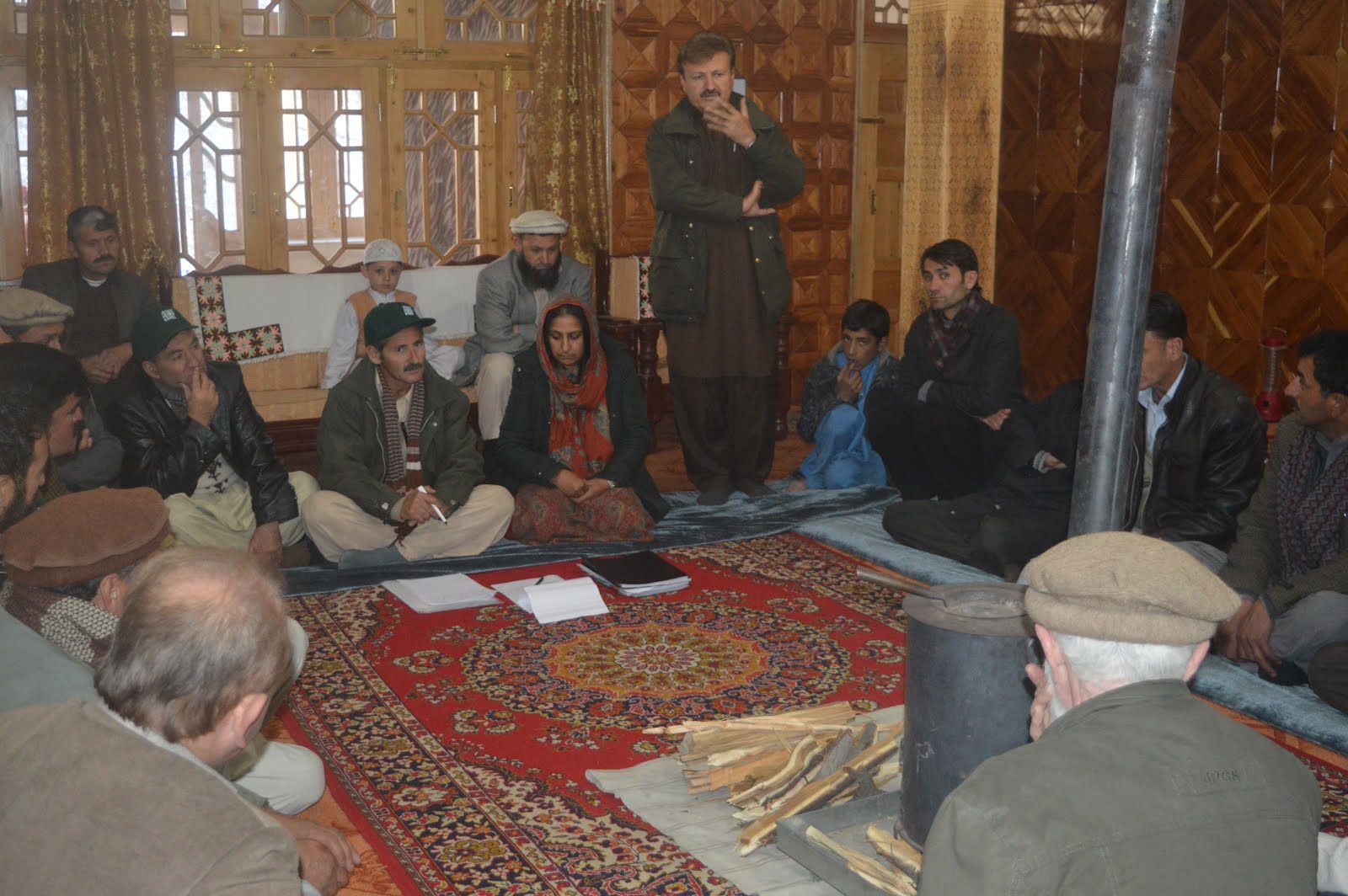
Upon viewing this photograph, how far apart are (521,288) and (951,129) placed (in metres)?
2.33

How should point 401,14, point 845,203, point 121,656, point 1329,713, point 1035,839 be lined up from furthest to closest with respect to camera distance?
point 845,203 < point 401,14 < point 1329,713 < point 121,656 < point 1035,839

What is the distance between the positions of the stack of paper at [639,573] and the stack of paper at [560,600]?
92 mm

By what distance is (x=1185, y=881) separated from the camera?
1533 millimetres

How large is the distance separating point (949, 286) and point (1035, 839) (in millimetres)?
4188

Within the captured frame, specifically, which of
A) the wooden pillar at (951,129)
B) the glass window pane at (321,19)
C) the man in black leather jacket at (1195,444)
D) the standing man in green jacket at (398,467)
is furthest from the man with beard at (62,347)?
the wooden pillar at (951,129)

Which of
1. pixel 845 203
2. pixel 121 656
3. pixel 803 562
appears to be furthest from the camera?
pixel 845 203

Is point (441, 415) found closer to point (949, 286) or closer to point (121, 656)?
point (949, 286)

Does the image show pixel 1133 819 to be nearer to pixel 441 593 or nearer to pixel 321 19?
pixel 441 593

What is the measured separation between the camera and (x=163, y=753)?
1612 millimetres

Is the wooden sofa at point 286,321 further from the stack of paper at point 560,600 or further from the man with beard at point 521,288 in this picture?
the stack of paper at point 560,600

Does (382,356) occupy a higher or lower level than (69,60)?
lower

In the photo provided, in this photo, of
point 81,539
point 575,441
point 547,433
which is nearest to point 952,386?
point 575,441

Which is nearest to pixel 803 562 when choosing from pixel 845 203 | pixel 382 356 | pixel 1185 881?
pixel 382 356

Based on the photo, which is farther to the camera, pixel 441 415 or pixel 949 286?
pixel 949 286
